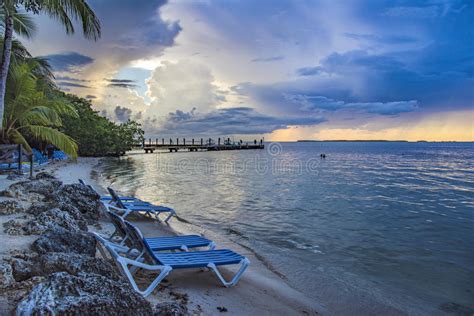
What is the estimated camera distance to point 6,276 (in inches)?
132

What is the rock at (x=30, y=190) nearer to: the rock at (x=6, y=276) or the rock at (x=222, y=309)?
the rock at (x=6, y=276)

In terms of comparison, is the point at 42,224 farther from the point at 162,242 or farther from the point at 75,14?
the point at 75,14

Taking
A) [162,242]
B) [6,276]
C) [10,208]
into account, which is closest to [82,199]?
[10,208]

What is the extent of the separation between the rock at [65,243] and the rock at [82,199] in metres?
3.21

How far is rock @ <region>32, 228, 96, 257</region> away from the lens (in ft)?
14.5

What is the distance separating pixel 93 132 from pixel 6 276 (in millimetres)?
43127

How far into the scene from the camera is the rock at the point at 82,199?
7.96m

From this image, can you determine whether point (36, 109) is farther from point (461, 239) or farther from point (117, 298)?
point (461, 239)

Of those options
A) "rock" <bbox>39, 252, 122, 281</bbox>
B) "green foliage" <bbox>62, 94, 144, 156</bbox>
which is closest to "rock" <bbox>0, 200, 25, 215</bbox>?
"rock" <bbox>39, 252, 122, 281</bbox>

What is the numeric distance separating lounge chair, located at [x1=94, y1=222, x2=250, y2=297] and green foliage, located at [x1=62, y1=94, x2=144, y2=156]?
34.4 m

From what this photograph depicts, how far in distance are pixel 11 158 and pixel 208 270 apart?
11.3 metres

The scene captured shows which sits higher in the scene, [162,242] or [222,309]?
[162,242]

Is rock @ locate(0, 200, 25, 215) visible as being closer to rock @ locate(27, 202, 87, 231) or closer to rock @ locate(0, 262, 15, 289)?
rock @ locate(27, 202, 87, 231)

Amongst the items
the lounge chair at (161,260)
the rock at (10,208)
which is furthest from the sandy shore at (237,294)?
the rock at (10,208)
